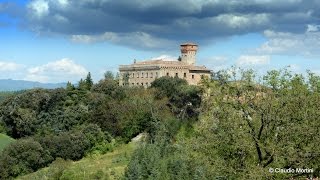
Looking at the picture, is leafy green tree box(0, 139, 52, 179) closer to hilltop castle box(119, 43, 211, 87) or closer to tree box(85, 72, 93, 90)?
tree box(85, 72, 93, 90)

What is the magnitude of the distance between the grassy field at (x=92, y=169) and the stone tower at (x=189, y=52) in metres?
55.6

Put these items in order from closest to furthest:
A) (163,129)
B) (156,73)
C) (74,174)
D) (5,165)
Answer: (74,174) < (163,129) < (5,165) < (156,73)

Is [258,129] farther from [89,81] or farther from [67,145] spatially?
[89,81]

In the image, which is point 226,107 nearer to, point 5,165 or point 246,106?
point 246,106

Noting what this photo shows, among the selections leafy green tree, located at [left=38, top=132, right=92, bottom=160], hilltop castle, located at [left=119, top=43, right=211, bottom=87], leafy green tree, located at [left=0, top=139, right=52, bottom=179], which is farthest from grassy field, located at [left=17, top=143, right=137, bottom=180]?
hilltop castle, located at [left=119, top=43, right=211, bottom=87]

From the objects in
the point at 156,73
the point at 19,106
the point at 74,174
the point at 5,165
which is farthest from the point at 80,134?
the point at 156,73

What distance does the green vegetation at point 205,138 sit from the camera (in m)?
16.8

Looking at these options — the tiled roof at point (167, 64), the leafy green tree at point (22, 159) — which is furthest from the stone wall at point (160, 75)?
the leafy green tree at point (22, 159)

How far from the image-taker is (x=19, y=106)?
71375 mm

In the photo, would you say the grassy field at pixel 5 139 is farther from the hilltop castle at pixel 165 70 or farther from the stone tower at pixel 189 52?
the stone tower at pixel 189 52

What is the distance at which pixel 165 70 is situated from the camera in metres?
97.6

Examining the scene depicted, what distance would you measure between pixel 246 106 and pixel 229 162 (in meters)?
2.04

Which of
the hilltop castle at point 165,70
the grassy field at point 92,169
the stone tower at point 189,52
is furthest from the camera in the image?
the stone tower at point 189,52

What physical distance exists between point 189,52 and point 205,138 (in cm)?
8780
